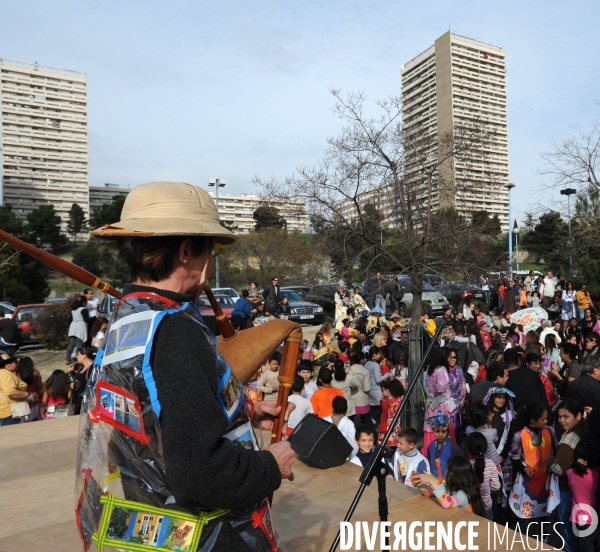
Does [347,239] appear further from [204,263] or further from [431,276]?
[204,263]

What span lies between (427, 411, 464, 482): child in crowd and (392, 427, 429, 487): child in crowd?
20 centimetres

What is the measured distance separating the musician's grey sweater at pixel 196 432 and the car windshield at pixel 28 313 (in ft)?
55.7

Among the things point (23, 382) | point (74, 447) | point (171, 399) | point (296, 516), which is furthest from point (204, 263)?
point (23, 382)

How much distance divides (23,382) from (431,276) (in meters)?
5.52

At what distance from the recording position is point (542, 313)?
12.5 metres

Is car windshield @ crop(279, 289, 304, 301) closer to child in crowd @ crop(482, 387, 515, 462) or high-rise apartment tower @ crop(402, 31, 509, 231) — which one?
high-rise apartment tower @ crop(402, 31, 509, 231)

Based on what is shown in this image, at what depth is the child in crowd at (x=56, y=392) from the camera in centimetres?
646

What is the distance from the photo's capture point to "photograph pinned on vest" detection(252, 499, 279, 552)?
5.02 feet

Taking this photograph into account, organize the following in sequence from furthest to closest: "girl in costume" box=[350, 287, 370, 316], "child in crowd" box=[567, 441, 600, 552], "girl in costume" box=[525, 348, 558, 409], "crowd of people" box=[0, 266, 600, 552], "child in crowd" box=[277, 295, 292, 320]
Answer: "child in crowd" box=[277, 295, 292, 320] → "girl in costume" box=[350, 287, 370, 316] → "girl in costume" box=[525, 348, 558, 409] → "crowd of people" box=[0, 266, 600, 552] → "child in crowd" box=[567, 441, 600, 552]

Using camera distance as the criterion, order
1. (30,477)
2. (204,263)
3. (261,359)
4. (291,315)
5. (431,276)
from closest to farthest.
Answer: (204,263) < (261,359) < (30,477) < (431,276) < (291,315)

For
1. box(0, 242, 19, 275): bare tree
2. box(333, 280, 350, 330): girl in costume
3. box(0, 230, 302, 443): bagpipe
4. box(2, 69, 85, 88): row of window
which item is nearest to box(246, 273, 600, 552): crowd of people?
box(0, 230, 302, 443): bagpipe

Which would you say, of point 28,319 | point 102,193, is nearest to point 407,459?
point 28,319

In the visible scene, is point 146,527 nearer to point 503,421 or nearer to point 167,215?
point 167,215

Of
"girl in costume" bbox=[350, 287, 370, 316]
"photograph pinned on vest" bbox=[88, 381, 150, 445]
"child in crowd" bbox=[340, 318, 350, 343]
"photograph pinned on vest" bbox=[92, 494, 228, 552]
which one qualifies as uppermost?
"photograph pinned on vest" bbox=[88, 381, 150, 445]
